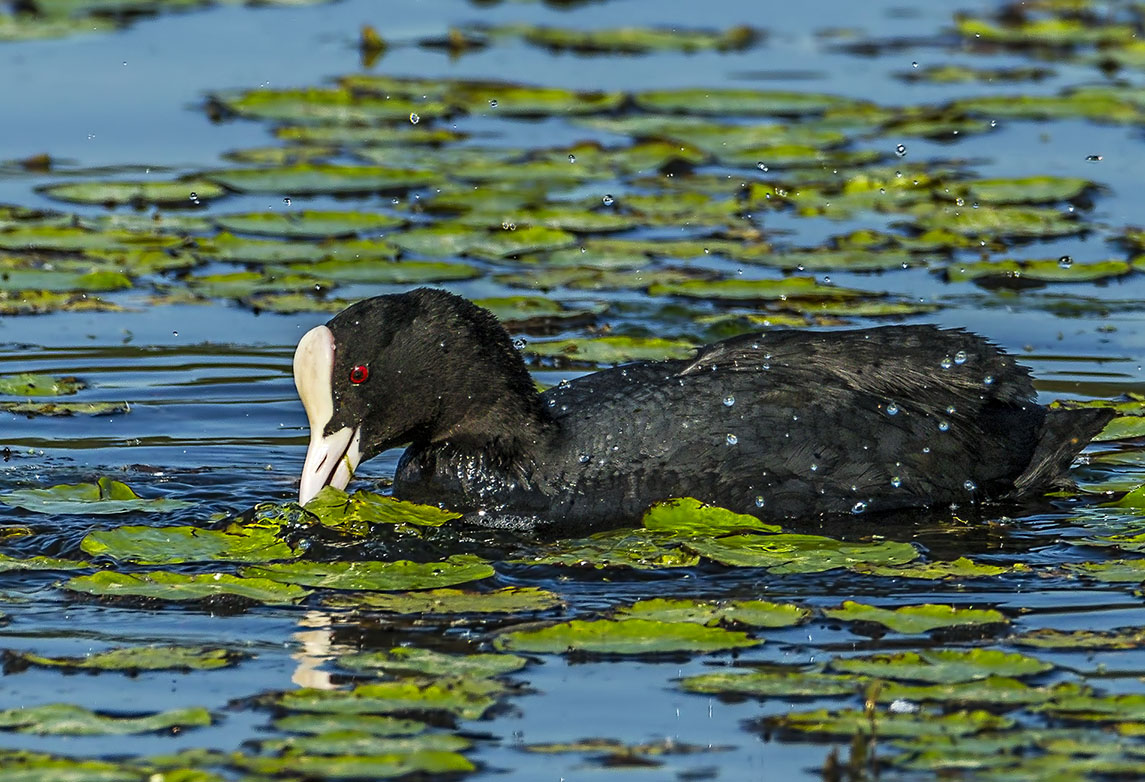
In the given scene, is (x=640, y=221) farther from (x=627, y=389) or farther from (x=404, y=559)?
(x=404, y=559)

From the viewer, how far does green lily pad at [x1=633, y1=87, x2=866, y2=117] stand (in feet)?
42.0

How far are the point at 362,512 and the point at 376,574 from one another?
594mm

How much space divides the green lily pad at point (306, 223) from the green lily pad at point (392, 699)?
5473 millimetres

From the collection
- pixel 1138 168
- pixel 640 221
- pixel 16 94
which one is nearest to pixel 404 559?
pixel 640 221

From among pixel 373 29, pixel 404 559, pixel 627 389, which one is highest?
pixel 373 29

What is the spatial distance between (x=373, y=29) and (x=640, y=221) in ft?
16.7

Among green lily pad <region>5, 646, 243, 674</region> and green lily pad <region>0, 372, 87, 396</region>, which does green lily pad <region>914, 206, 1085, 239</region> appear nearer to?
green lily pad <region>0, 372, 87, 396</region>

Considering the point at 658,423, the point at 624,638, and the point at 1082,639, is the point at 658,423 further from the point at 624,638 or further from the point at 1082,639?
the point at 1082,639

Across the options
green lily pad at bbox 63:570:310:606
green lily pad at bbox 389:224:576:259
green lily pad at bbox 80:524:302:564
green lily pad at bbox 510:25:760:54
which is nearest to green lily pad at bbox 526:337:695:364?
green lily pad at bbox 389:224:576:259

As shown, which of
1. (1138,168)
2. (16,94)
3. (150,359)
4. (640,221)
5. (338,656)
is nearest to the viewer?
(338,656)

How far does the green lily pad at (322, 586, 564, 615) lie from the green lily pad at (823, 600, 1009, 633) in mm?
834

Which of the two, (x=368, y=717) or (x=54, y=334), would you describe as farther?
(x=54, y=334)

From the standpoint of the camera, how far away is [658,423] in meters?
6.82

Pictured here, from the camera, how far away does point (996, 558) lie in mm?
6539
